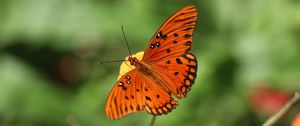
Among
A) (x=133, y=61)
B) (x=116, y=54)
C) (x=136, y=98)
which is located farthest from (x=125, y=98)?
(x=116, y=54)

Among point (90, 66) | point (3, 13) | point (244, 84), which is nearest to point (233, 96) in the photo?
point (244, 84)

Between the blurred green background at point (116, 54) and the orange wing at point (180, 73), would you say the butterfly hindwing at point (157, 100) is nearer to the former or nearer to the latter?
the orange wing at point (180, 73)

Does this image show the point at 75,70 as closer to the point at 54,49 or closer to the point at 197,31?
the point at 54,49

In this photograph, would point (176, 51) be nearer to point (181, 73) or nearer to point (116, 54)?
point (181, 73)

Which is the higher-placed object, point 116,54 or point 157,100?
point 116,54

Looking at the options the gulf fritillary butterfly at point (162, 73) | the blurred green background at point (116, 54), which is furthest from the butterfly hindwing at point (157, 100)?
the blurred green background at point (116, 54)

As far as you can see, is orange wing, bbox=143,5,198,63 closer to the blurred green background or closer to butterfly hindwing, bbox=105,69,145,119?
butterfly hindwing, bbox=105,69,145,119
